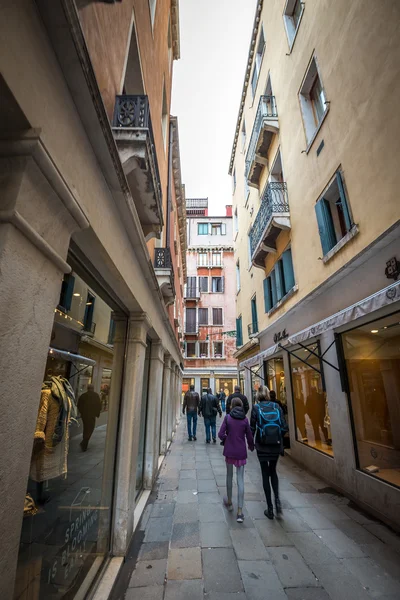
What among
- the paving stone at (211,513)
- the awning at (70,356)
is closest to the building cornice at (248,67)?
the awning at (70,356)

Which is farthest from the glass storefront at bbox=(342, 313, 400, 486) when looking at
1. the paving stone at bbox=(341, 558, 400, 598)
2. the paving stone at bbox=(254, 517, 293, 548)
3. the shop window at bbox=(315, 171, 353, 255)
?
the shop window at bbox=(315, 171, 353, 255)

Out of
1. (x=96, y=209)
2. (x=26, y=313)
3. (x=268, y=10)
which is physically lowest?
(x=26, y=313)

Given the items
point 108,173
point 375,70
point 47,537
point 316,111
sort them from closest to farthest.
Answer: point 47,537, point 108,173, point 375,70, point 316,111

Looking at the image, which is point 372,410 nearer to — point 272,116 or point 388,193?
point 388,193

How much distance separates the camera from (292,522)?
4.27m

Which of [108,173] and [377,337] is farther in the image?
[377,337]

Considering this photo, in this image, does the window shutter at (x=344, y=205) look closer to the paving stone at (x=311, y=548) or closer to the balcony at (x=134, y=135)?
the balcony at (x=134, y=135)

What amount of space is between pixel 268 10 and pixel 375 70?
35.6 ft

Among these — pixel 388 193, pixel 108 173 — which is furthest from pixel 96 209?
pixel 388 193

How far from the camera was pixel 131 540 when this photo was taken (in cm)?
378

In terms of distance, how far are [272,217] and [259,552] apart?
8.50 meters

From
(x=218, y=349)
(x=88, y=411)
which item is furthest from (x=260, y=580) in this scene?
(x=218, y=349)

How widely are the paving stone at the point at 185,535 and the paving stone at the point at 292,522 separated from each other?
1.34 metres

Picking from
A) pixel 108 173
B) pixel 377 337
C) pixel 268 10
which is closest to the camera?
pixel 108 173
